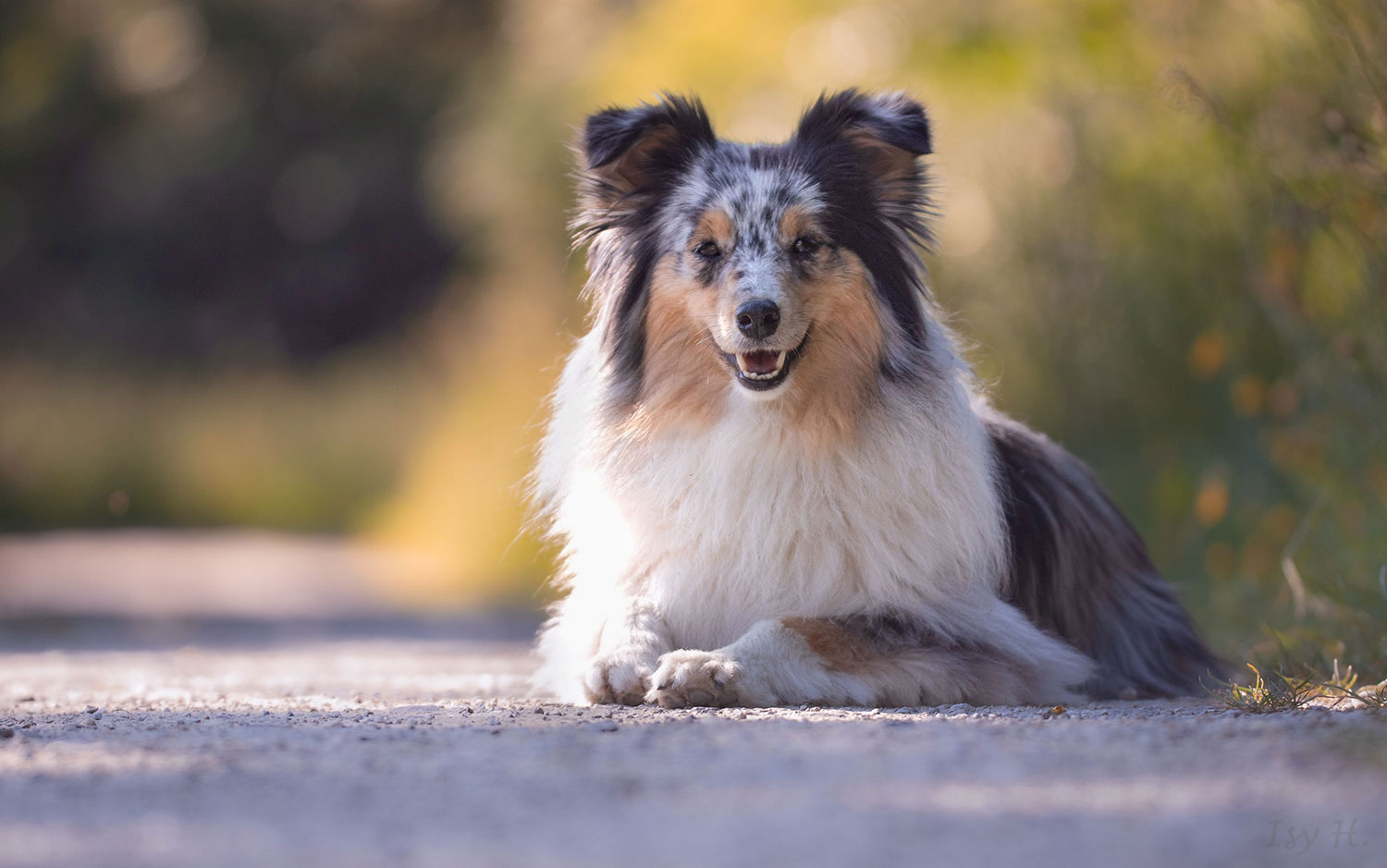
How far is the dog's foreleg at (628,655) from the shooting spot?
456cm

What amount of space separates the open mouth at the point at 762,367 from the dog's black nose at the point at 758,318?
3.5 inches

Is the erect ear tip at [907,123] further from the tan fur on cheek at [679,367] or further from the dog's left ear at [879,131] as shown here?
the tan fur on cheek at [679,367]

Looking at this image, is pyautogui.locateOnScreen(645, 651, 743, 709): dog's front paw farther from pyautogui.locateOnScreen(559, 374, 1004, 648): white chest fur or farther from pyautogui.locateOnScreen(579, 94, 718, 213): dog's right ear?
pyautogui.locateOnScreen(579, 94, 718, 213): dog's right ear

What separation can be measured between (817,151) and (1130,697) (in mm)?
2232

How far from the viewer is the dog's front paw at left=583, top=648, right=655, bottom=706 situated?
4.56 metres

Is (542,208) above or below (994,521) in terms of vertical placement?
above

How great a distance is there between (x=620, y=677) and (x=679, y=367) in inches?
44.4

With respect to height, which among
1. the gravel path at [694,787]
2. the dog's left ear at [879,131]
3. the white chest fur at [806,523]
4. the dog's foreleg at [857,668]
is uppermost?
the dog's left ear at [879,131]

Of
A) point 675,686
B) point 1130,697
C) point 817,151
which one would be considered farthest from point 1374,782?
point 817,151

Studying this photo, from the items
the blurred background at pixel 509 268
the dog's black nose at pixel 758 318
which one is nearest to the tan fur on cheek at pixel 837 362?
the dog's black nose at pixel 758 318

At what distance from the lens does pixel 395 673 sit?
6590 millimetres

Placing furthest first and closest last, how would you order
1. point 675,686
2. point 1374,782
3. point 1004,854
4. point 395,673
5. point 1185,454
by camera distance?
point 1185,454
point 395,673
point 675,686
point 1374,782
point 1004,854

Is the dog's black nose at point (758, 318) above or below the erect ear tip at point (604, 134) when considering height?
below

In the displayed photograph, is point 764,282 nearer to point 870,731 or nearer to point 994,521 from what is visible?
point 994,521
